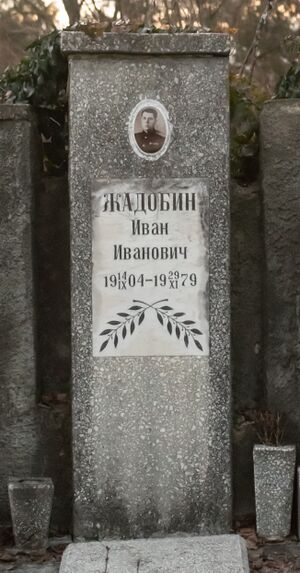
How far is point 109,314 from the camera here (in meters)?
4.36

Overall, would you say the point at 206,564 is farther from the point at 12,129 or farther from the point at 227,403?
the point at 12,129

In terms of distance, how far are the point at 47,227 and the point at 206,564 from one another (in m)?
1.88

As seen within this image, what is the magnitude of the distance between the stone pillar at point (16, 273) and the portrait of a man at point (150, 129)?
603 mm

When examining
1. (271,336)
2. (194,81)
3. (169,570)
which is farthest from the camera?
(271,336)

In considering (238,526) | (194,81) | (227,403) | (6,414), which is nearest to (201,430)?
(227,403)

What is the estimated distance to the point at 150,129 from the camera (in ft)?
14.2

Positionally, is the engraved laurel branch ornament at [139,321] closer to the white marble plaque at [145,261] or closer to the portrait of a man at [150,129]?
the white marble plaque at [145,261]

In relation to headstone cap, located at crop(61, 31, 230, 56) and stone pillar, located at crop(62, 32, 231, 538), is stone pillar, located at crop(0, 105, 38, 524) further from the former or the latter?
headstone cap, located at crop(61, 31, 230, 56)

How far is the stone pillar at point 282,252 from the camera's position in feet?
15.1

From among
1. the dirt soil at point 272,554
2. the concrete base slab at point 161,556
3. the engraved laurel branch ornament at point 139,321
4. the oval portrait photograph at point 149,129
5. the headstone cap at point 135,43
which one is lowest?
the dirt soil at point 272,554

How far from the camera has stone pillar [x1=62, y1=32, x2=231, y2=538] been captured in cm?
435

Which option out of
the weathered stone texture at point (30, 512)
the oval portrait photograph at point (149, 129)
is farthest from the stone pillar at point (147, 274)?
the weathered stone texture at point (30, 512)

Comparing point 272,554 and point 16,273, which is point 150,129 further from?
point 272,554

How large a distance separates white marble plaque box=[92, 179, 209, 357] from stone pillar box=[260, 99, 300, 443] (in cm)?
43
